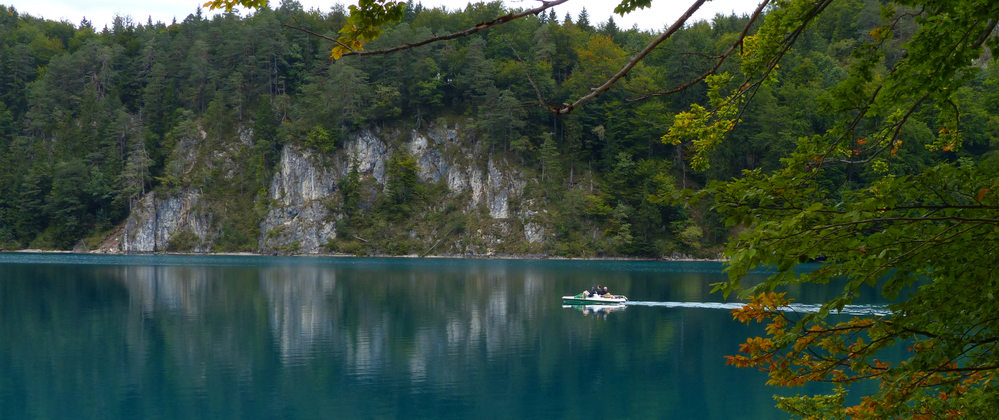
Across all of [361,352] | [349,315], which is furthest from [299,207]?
[361,352]

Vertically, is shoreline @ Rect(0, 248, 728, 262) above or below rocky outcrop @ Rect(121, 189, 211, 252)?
below

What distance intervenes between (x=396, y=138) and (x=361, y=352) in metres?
71.4

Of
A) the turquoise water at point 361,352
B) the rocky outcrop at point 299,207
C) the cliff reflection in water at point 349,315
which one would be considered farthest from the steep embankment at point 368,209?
the turquoise water at point 361,352

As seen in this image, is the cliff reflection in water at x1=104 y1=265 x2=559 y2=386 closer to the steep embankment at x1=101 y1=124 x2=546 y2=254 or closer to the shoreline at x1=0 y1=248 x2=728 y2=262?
the shoreline at x1=0 y1=248 x2=728 y2=262

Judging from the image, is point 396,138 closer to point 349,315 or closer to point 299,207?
point 299,207

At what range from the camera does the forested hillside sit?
8769cm

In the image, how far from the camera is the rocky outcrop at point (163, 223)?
95.7 meters

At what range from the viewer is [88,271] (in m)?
62.9

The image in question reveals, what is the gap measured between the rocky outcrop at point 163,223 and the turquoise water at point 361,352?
42750 mm

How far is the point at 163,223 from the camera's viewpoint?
96375 mm

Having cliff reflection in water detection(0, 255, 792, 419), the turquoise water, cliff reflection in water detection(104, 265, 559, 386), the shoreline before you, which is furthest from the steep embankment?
cliff reflection in water detection(0, 255, 792, 419)

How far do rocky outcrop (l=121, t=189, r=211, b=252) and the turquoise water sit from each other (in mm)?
42750

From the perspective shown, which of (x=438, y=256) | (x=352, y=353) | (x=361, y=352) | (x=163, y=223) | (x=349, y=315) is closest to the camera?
(x=352, y=353)

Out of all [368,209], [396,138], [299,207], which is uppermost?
[396,138]
